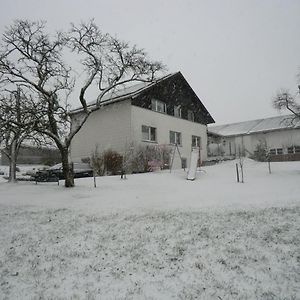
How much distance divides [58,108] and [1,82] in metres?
3.31

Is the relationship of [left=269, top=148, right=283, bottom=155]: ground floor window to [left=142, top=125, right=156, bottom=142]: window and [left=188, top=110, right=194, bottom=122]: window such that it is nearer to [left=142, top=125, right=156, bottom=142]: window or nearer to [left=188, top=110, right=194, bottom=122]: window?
[left=188, top=110, right=194, bottom=122]: window

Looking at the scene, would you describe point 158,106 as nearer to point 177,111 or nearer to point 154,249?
point 177,111

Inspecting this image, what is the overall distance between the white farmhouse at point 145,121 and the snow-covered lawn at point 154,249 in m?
13.6

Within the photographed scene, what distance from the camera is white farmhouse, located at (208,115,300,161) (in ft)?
123

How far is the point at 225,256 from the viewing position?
5.41 metres

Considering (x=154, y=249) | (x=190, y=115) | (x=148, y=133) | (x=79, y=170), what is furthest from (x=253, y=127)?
(x=154, y=249)

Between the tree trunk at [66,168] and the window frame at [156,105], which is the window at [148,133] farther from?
the tree trunk at [66,168]

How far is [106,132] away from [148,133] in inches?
148

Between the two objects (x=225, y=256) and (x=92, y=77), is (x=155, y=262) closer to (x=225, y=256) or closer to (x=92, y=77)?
(x=225, y=256)

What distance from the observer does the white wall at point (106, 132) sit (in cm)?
2389

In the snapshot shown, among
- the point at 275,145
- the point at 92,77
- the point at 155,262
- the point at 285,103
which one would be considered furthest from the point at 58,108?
the point at 275,145

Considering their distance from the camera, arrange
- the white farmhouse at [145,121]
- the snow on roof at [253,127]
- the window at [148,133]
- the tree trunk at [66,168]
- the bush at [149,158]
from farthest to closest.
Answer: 1. the snow on roof at [253,127]
2. the window at [148,133]
3. the white farmhouse at [145,121]
4. the bush at [149,158]
5. the tree trunk at [66,168]

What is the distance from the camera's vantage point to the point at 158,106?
27.4 metres

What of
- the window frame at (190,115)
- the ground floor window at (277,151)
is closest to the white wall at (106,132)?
the window frame at (190,115)
